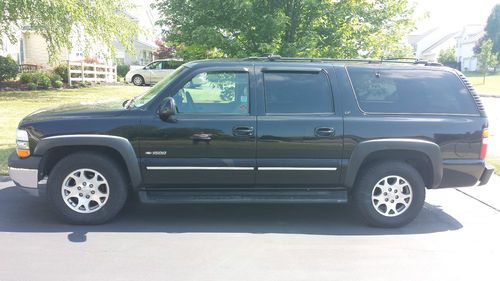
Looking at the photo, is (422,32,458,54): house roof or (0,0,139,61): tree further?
(422,32,458,54): house roof

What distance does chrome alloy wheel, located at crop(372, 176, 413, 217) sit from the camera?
5562 millimetres

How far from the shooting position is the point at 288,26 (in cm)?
1002

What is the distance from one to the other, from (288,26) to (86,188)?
20.0ft

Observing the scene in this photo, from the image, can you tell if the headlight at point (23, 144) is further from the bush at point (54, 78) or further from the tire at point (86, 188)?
the bush at point (54, 78)

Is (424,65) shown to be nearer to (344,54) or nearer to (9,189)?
(344,54)

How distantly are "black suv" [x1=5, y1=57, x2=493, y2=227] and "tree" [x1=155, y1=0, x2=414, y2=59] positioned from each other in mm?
3911

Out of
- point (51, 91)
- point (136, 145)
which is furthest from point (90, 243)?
point (51, 91)

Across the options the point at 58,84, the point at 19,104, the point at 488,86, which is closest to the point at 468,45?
the point at 488,86

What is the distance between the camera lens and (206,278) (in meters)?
4.14

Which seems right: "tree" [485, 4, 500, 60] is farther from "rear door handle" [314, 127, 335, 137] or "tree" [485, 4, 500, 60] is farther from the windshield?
the windshield

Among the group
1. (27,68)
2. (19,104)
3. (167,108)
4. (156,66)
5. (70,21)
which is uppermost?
(70,21)

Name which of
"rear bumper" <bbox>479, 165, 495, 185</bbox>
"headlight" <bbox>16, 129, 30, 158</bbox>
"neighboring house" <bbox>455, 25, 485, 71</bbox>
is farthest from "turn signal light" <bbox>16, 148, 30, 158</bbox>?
"neighboring house" <bbox>455, 25, 485, 71</bbox>

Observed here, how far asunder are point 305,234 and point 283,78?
1776 mm

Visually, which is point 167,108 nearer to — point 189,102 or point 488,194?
point 189,102
